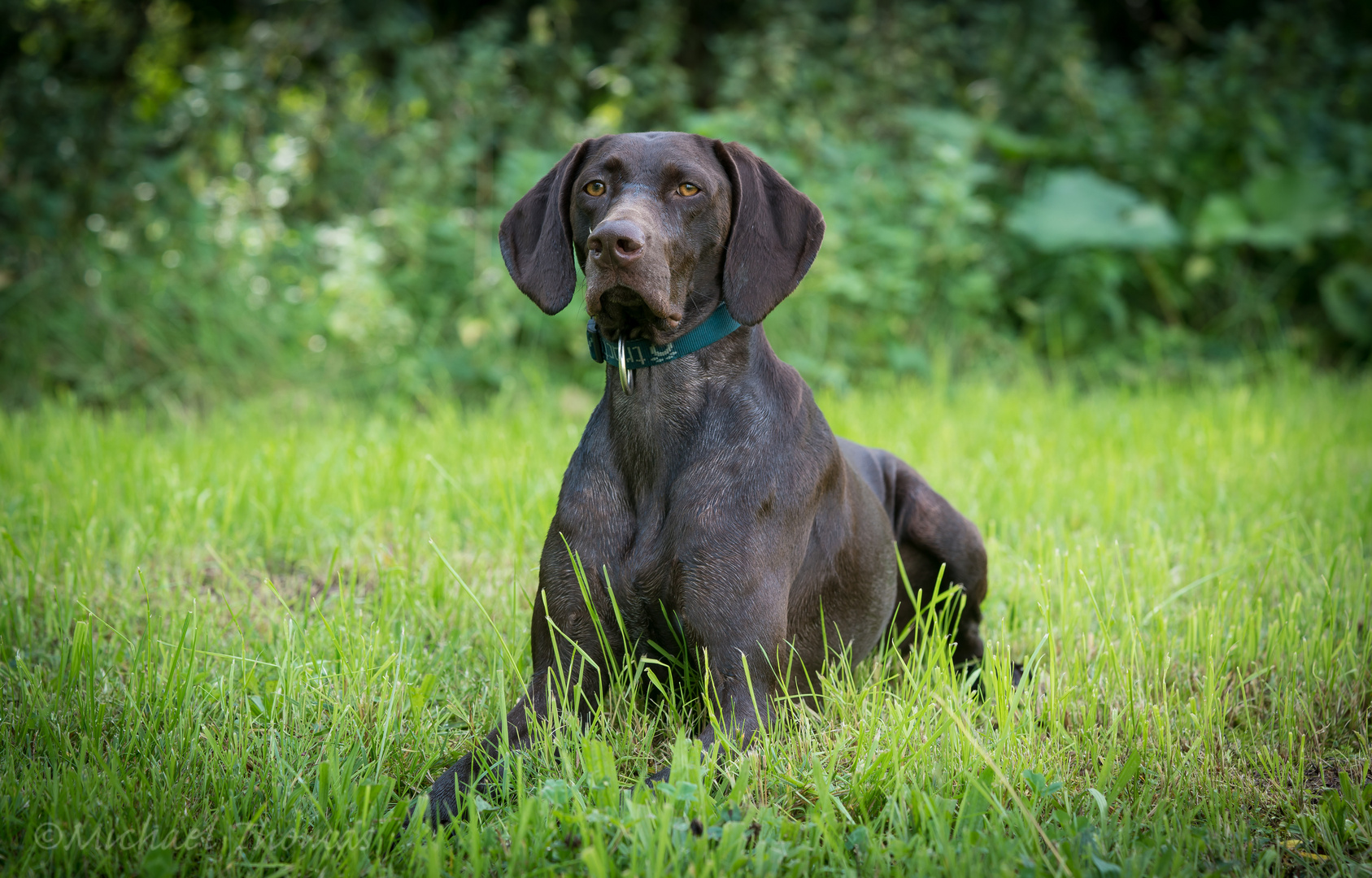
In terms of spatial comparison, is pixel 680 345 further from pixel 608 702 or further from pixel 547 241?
pixel 608 702

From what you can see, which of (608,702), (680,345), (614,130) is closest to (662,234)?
(680,345)

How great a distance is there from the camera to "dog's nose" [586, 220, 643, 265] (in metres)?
2.28

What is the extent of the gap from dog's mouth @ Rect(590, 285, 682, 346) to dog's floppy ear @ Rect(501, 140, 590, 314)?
0.17 meters

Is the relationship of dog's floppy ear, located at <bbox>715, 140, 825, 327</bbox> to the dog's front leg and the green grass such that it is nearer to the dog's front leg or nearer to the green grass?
the dog's front leg

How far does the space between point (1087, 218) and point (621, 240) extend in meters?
6.47

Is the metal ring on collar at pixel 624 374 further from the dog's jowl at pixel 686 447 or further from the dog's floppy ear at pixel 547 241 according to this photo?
the dog's floppy ear at pixel 547 241

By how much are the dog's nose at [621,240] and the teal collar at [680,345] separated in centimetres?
28

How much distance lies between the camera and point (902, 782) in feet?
7.29

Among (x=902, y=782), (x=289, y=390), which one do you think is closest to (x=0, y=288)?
(x=289, y=390)

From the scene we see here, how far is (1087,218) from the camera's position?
783 centimetres

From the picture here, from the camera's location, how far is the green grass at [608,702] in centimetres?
204

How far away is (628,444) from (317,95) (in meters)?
6.28

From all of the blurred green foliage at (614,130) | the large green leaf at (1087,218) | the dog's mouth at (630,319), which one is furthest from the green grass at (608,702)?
the large green leaf at (1087,218)

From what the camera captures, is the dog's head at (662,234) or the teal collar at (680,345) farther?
the teal collar at (680,345)
